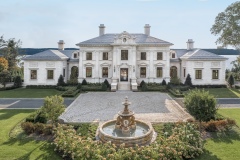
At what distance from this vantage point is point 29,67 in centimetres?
3556

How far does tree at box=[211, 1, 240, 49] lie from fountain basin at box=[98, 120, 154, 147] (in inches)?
1187

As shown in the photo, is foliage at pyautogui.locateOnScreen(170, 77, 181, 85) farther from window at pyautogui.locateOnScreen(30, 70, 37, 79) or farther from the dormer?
window at pyautogui.locateOnScreen(30, 70, 37, 79)

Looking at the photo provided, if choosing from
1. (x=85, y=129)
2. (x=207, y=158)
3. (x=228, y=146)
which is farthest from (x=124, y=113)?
(x=228, y=146)

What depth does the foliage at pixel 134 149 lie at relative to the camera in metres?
9.25

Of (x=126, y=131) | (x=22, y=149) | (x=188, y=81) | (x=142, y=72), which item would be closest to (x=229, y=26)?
(x=188, y=81)

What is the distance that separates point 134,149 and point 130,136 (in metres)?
1.47

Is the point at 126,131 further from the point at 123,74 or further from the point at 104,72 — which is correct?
the point at 104,72

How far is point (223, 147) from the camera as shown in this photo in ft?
37.7

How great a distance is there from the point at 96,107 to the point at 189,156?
1248 centimetres

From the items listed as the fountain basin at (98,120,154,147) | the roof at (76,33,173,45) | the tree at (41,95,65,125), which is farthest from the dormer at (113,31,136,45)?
the tree at (41,95,65,125)

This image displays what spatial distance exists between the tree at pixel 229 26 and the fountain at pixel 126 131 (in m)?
30.2

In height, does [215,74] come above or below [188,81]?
above

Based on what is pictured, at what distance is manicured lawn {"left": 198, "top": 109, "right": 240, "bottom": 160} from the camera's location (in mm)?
10370

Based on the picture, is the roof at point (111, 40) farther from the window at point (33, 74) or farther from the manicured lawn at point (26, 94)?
the manicured lawn at point (26, 94)
